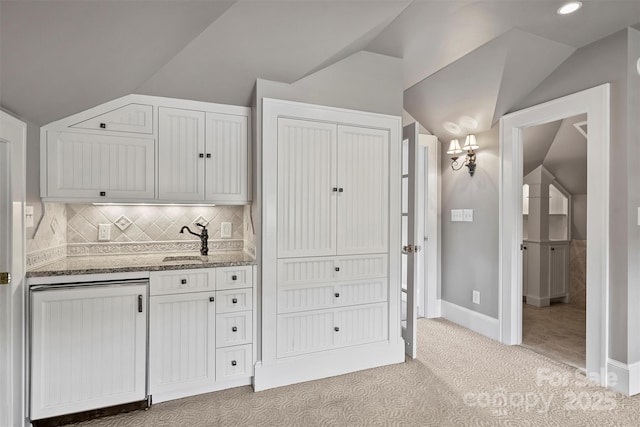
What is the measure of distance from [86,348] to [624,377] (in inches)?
139

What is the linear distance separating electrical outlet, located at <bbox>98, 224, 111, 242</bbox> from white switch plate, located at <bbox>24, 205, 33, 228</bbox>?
0.56m

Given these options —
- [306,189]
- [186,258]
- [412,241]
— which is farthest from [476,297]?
[186,258]

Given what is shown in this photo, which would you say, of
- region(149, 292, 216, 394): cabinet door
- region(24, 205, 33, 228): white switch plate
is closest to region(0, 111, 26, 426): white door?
region(24, 205, 33, 228): white switch plate

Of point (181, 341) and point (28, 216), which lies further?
point (181, 341)

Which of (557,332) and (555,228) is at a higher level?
(555,228)

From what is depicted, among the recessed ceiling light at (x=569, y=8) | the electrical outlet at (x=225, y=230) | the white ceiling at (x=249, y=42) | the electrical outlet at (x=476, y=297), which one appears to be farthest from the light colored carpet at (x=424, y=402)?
the recessed ceiling light at (x=569, y=8)

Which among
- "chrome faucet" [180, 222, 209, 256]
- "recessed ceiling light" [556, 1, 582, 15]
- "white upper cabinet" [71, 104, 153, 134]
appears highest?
"recessed ceiling light" [556, 1, 582, 15]

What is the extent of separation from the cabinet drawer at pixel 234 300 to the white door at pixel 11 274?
108cm

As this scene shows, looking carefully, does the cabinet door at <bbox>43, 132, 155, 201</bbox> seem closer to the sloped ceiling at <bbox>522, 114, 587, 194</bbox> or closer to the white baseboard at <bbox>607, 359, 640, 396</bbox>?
the white baseboard at <bbox>607, 359, 640, 396</bbox>

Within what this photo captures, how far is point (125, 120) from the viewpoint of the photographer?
2.40m

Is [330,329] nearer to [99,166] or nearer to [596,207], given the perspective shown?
[99,166]

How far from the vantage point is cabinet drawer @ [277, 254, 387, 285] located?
2.54m

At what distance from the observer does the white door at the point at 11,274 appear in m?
1.85

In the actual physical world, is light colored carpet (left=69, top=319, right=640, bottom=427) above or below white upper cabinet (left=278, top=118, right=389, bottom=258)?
below
